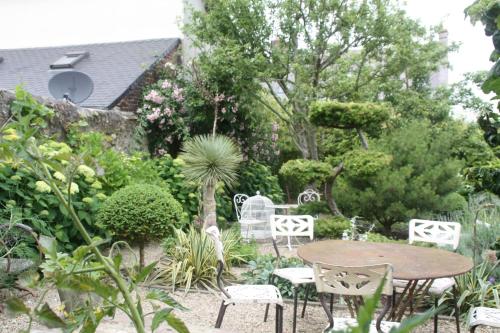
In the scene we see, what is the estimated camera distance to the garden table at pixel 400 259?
10.0 feet

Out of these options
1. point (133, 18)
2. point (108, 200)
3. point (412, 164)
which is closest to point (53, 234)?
point (108, 200)

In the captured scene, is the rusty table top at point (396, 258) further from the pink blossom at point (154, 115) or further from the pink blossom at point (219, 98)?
the pink blossom at point (219, 98)

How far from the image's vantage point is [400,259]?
3.45 metres

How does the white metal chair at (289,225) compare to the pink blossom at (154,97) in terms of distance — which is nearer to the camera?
the white metal chair at (289,225)

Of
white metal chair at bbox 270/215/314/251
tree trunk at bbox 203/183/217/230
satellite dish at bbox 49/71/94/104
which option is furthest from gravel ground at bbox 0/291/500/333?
satellite dish at bbox 49/71/94/104

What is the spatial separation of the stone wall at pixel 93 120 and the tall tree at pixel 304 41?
2.25m

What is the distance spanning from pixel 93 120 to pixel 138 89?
2122mm

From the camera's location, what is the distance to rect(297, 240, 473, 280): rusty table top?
10.0 ft

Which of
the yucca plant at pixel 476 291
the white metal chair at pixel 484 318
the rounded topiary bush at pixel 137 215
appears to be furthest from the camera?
the rounded topiary bush at pixel 137 215

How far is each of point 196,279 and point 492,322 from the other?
311 centimetres

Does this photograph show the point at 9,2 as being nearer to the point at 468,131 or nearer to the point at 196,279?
the point at 196,279

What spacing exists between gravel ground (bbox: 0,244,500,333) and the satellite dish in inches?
173

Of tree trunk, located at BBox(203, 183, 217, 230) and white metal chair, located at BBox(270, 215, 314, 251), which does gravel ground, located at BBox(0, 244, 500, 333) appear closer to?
white metal chair, located at BBox(270, 215, 314, 251)

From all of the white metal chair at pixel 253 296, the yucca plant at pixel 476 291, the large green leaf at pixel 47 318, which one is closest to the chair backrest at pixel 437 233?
the yucca plant at pixel 476 291
